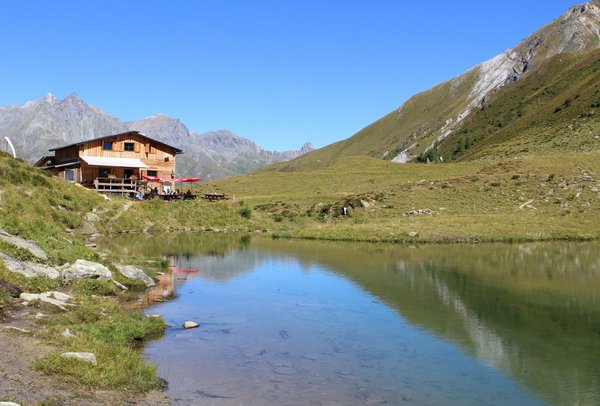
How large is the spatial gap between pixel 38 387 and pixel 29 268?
1254cm

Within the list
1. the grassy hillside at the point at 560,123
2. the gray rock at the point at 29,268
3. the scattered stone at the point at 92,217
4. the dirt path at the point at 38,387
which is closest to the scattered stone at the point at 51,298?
the gray rock at the point at 29,268

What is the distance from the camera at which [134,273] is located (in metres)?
30.6

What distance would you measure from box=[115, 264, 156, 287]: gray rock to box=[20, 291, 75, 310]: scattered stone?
7.32 m

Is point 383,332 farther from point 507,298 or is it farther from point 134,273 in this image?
point 134,273

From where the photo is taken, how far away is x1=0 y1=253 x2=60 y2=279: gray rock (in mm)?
23219

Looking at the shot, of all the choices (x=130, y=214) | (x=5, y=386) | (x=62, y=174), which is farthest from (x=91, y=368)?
(x=62, y=174)

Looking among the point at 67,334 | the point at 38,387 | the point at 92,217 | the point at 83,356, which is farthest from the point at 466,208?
the point at 38,387

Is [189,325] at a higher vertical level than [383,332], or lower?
higher

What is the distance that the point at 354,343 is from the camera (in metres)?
21.3

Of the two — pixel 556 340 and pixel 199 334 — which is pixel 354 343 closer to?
pixel 199 334

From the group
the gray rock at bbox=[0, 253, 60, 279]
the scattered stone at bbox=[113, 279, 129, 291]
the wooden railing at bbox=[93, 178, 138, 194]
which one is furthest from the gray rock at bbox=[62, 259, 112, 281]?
the wooden railing at bbox=[93, 178, 138, 194]

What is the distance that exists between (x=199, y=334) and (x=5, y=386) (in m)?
9.56

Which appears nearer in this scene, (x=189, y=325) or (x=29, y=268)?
(x=189, y=325)

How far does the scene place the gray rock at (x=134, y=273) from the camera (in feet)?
98.9
